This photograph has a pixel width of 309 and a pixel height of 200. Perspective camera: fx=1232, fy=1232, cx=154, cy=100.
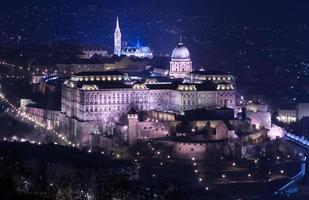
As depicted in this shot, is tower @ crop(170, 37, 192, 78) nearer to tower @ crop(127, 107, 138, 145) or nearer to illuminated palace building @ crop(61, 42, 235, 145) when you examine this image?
illuminated palace building @ crop(61, 42, 235, 145)

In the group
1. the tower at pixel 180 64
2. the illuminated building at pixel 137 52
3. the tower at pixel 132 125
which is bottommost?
the tower at pixel 132 125

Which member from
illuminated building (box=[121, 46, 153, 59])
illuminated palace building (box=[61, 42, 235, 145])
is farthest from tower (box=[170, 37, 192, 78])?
illuminated building (box=[121, 46, 153, 59])

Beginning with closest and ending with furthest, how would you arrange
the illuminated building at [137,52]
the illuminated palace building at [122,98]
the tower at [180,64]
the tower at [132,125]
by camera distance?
the tower at [132,125] < the illuminated palace building at [122,98] < the tower at [180,64] < the illuminated building at [137,52]

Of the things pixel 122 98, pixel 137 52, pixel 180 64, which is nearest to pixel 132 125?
pixel 122 98

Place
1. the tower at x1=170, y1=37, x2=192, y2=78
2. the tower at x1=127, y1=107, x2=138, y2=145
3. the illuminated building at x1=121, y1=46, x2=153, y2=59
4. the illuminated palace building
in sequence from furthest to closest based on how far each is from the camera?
1. the illuminated building at x1=121, y1=46, x2=153, y2=59
2. the tower at x1=170, y1=37, x2=192, y2=78
3. the illuminated palace building
4. the tower at x1=127, y1=107, x2=138, y2=145

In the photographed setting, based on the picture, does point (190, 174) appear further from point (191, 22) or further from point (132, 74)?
point (191, 22)

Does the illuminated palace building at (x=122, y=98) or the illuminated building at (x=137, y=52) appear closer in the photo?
the illuminated palace building at (x=122, y=98)

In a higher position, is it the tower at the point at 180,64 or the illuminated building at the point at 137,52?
the illuminated building at the point at 137,52

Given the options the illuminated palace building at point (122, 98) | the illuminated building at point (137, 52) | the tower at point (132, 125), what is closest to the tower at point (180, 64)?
the illuminated palace building at point (122, 98)

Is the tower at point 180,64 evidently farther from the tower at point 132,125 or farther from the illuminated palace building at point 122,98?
the tower at point 132,125

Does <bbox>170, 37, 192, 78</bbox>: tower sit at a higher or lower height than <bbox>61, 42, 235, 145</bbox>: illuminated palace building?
higher
